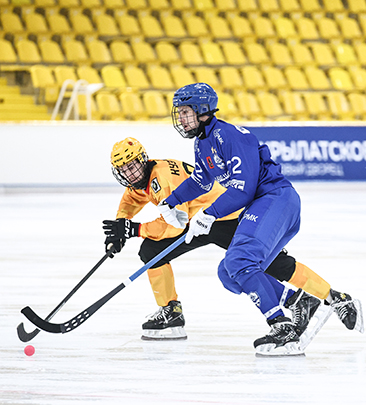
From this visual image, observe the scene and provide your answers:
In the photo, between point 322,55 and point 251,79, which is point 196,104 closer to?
point 251,79

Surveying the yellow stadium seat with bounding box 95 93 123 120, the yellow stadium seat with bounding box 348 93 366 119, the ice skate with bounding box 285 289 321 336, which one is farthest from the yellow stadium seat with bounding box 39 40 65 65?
the ice skate with bounding box 285 289 321 336

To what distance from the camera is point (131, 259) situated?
21.2 ft

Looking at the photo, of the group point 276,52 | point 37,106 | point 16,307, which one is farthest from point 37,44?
point 16,307

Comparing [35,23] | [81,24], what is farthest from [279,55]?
[35,23]

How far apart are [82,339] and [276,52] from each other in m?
15.6

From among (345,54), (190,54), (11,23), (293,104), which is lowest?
(293,104)

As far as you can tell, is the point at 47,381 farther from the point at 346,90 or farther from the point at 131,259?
the point at 346,90

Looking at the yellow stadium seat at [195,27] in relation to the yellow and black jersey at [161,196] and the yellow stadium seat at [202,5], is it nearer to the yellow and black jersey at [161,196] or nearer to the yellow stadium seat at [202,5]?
the yellow stadium seat at [202,5]

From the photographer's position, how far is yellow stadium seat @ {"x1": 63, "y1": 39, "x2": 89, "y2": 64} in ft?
53.9

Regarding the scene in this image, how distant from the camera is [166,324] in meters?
3.75

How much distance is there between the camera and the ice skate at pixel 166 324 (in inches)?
146

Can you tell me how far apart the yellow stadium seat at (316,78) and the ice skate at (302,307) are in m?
15.0

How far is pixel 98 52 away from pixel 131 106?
6.46 ft

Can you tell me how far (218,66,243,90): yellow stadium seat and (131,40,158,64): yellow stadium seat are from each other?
1.65m
